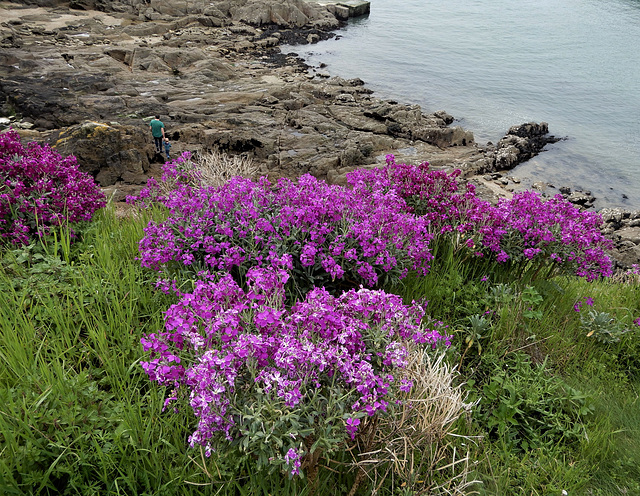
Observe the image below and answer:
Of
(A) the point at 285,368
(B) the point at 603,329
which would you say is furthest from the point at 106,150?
(B) the point at 603,329

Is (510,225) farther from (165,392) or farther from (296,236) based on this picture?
(165,392)

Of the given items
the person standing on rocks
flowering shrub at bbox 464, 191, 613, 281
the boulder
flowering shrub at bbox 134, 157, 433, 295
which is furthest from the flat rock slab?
flowering shrub at bbox 134, 157, 433, 295

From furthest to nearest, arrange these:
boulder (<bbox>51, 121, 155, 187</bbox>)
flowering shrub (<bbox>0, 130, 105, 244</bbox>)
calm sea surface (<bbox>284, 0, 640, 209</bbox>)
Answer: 1. calm sea surface (<bbox>284, 0, 640, 209</bbox>)
2. boulder (<bbox>51, 121, 155, 187</bbox>)
3. flowering shrub (<bbox>0, 130, 105, 244</bbox>)

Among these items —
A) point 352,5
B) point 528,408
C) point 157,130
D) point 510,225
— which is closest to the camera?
point 528,408

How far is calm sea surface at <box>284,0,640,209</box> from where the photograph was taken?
18625 mm

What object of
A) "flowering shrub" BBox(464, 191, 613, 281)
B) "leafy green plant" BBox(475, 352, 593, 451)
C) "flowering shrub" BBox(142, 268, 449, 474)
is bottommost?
"leafy green plant" BBox(475, 352, 593, 451)

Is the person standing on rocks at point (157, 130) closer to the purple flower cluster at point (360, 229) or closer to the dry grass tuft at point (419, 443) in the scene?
the purple flower cluster at point (360, 229)

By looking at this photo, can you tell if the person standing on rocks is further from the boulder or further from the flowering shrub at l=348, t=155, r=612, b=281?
the flowering shrub at l=348, t=155, r=612, b=281

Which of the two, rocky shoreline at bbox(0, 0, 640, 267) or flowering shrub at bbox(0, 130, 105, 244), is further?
rocky shoreline at bbox(0, 0, 640, 267)

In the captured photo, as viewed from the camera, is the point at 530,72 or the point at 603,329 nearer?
the point at 603,329

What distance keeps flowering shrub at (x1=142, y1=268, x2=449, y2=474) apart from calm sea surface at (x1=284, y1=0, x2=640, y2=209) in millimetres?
15913

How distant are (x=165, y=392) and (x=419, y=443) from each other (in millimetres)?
1938

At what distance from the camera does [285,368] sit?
2.43 meters

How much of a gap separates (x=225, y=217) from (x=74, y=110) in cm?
1338
